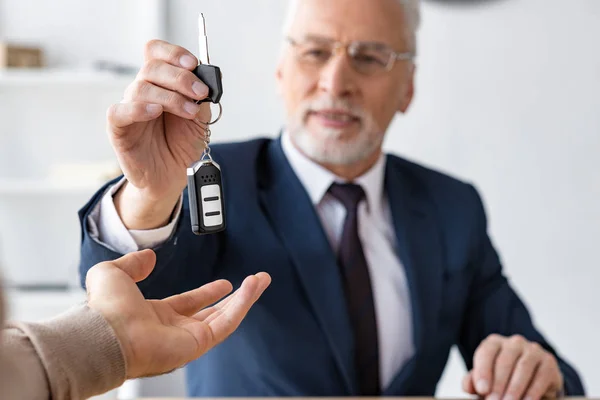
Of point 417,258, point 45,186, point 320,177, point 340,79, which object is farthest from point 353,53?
point 45,186

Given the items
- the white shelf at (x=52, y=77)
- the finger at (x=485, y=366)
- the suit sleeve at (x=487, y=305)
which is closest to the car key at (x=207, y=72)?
the finger at (x=485, y=366)

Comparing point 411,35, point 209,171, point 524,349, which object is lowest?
point 524,349

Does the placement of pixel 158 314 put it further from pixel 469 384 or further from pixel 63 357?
pixel 469 384

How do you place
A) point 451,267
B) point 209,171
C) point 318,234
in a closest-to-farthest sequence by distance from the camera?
point 209,171
point 318,234
point 451,267

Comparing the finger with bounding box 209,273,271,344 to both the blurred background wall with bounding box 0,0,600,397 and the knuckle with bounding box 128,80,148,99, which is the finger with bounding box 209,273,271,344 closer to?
the knuckle with bounding box 128,80,148,99

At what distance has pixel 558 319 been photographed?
208cm

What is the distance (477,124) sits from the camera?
80.0 inches

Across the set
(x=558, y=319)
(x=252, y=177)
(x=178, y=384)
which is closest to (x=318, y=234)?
(x=252, y=177)

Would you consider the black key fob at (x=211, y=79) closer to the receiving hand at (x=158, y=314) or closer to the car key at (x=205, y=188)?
the car key at (x=205, y=188)

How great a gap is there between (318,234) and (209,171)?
40 cm

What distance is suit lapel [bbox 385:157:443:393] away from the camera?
3.15 feet

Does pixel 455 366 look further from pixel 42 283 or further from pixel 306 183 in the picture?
pixel 306 183

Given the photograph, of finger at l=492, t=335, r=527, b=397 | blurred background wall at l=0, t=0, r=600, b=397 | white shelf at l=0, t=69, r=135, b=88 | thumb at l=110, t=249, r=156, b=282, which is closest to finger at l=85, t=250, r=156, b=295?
thumb at l=110, t=249, r=156, b=282

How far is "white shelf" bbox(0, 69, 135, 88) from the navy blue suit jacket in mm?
955
